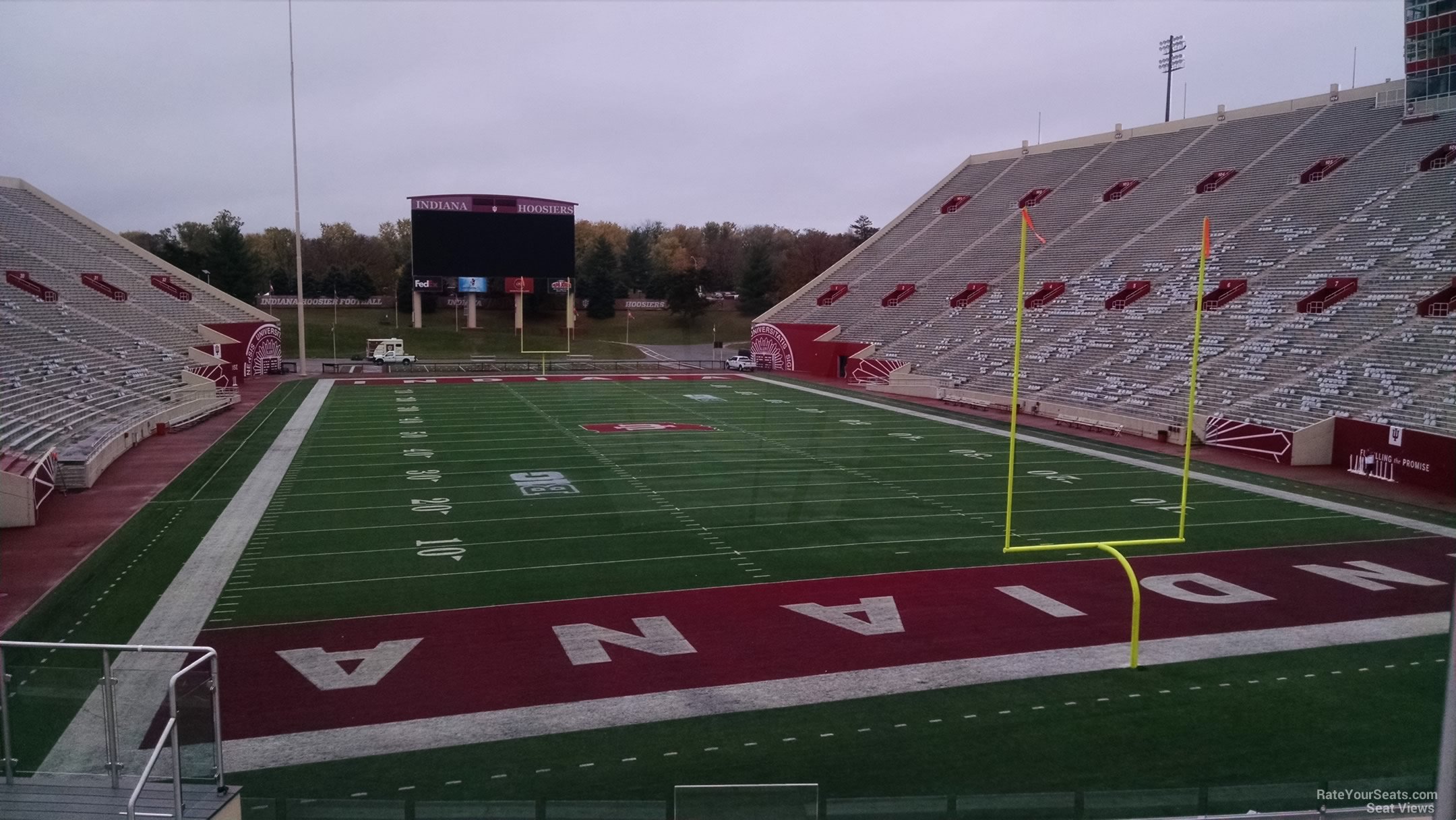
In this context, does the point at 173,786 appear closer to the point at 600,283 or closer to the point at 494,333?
the point at 494,333

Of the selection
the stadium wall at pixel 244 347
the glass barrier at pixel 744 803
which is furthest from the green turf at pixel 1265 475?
the stadium wall at pixel 244 347

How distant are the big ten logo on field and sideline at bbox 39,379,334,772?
423 centimetres

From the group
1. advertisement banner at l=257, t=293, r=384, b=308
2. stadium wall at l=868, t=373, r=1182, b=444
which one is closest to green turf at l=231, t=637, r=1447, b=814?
stadium wall at l=868, t=373, r=1182, b=444

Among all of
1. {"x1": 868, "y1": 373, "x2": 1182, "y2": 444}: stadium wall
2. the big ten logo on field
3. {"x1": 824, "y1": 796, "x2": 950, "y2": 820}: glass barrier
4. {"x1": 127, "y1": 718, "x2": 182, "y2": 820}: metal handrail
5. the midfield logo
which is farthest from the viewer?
the midfield logo

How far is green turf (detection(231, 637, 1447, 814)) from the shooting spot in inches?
291

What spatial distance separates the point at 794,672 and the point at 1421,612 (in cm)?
744

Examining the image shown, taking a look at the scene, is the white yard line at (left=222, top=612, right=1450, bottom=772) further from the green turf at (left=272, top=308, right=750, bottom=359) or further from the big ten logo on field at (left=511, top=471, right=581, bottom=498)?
the green turf at (left=272, top=308, right=750, bottom=359)

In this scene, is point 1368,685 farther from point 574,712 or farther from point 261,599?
point 261,599

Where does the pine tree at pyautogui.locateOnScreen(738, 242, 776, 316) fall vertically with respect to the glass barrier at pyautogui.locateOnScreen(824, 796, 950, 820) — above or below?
above

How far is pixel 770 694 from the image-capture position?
904cm

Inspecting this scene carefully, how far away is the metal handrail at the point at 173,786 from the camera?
512 cm

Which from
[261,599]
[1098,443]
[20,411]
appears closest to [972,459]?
[1098,443]

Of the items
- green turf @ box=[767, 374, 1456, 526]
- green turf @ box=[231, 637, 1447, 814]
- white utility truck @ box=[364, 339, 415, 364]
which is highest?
white utility truck @ box=[364, 339, 415, 364]

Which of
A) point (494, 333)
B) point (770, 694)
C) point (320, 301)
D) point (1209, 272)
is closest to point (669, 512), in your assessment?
point (770, 694)
